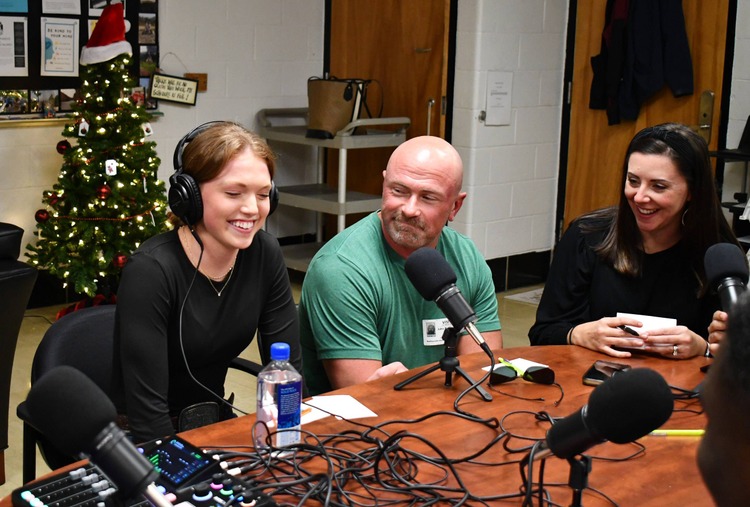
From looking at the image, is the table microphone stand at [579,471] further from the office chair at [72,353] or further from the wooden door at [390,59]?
the wooden door at [390,59]

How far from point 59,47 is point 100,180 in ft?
2.70

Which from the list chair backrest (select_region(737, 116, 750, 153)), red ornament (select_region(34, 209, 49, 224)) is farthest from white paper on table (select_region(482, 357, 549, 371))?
red ornament (select_region(34, 209, 49, 224))

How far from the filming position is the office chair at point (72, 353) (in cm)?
218

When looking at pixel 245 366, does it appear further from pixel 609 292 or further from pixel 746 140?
pixel 746 140

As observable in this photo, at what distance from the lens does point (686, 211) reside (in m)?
2.71

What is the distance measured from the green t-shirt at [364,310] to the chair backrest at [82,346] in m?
0.51

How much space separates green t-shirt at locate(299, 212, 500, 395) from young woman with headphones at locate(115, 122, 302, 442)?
0.39ft

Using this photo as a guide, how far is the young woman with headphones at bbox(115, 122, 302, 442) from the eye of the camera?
2137 millimetres

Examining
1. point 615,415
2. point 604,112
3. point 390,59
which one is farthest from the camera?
point 390,59

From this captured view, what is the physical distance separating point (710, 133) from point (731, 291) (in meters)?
3.71

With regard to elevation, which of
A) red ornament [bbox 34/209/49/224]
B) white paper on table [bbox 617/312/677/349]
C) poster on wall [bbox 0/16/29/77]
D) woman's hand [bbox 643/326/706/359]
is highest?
poster on wall [bbox 0/16/29/77]

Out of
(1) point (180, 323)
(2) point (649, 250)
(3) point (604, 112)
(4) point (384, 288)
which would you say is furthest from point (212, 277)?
(3) point (604, 112)

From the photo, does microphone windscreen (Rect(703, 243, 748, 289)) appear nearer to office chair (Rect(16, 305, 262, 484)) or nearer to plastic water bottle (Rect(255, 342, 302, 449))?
plastic water bottle (Rect(255, 342, 302, 449))

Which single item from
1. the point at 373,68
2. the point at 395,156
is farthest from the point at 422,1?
the point at 395,156
